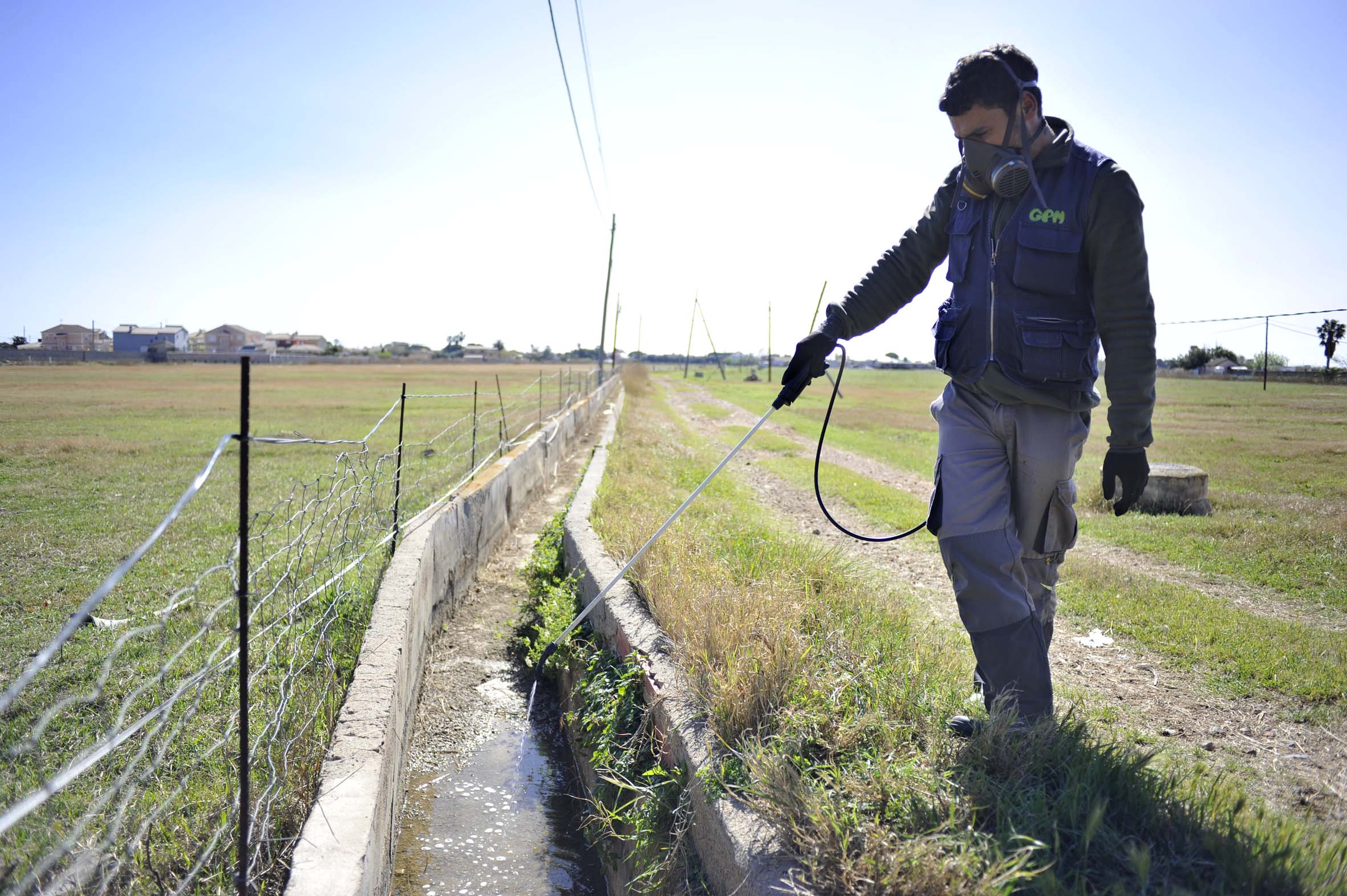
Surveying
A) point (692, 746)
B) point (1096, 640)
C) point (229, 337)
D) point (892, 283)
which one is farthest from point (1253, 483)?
point (229, 337)

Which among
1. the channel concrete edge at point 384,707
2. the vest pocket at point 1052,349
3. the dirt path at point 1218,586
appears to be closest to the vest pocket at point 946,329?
the vest pocket at point 1052,349

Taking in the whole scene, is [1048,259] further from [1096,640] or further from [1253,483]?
[1253,483]

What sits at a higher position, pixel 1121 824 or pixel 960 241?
pixel 960 241

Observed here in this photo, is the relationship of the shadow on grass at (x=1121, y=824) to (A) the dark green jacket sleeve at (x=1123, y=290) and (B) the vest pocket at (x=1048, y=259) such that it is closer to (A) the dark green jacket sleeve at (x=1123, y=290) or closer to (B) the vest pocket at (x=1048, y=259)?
(A) the dark green jacket sleeve at (x=1123, y=290)

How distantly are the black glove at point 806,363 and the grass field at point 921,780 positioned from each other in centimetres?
83

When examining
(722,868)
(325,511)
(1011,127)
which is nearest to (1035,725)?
(722,868)

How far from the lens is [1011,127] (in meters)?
2.64

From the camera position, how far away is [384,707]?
2963mm

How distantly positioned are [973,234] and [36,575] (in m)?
5.46

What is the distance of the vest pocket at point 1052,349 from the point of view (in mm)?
2555

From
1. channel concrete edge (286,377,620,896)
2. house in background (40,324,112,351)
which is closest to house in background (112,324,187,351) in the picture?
house in background (40,324,112,351)

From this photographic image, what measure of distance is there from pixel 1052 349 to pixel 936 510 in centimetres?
60

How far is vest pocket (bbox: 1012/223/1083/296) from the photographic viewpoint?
8.38 feet

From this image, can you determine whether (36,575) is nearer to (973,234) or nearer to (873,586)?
(873,586)
